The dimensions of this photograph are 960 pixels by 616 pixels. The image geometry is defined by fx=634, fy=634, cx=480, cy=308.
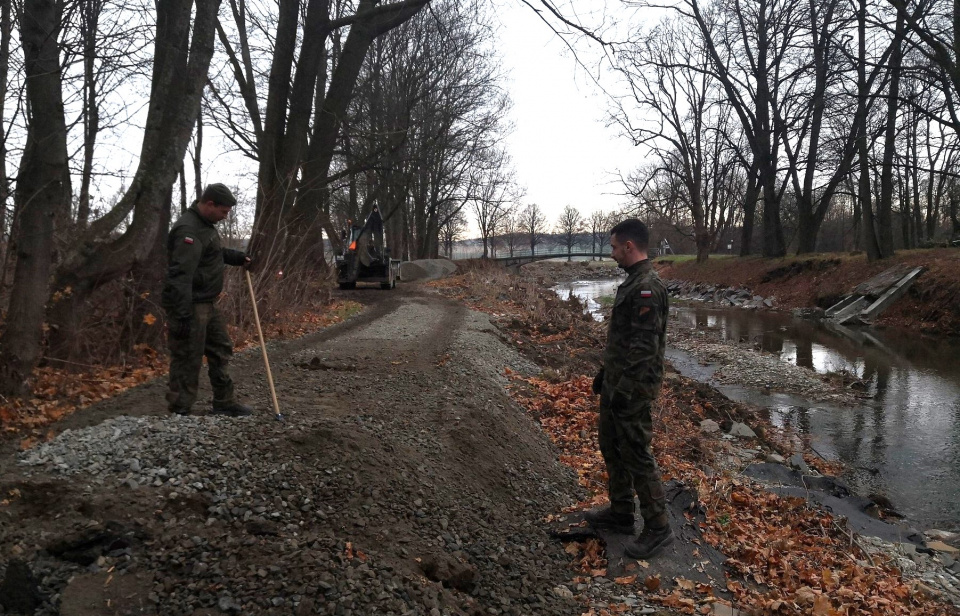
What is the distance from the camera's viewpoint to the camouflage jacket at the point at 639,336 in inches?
162

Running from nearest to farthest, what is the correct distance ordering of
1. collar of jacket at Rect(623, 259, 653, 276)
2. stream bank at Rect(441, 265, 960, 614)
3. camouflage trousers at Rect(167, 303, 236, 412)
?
stream bank at Rect(441, 265, 960, 614), collar of jacket at Rect(623, 259, 653, 276), camouflage trousers at Rect(167, 303, 236, 412)

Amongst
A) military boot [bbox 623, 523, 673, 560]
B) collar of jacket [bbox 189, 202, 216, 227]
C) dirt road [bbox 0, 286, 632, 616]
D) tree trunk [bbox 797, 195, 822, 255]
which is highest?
tree trunk [bbox 797, 195, 822, 255]

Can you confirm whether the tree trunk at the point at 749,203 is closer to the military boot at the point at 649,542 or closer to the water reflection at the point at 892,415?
the water reflection at the point at 892,415

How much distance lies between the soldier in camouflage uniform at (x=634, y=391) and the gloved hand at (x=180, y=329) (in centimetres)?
335

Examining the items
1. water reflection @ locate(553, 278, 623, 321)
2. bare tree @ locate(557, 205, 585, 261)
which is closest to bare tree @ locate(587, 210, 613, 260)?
bare tree @ locate(557, 205, 585, 261)

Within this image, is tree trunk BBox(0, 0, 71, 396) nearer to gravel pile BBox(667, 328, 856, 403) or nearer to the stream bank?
the stream bank

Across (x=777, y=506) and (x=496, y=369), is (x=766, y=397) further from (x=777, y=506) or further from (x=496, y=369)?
(x=777, y=506)

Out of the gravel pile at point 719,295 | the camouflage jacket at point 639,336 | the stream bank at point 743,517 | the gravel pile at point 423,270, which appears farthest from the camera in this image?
the gravel pile at point 423,270

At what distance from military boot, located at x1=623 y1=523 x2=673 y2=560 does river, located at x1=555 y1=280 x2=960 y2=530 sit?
11.9 ft

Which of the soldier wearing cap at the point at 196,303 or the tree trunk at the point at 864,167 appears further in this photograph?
the tree trunk at the point at 864,167

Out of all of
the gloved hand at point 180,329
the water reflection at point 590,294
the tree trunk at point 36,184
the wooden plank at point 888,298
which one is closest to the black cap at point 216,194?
the gloved hand at point 180,329

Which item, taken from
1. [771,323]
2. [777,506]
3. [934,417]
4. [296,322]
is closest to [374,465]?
[777,506]

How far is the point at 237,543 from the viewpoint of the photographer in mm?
3400

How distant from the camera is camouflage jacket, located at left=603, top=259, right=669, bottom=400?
4121 millimetres
